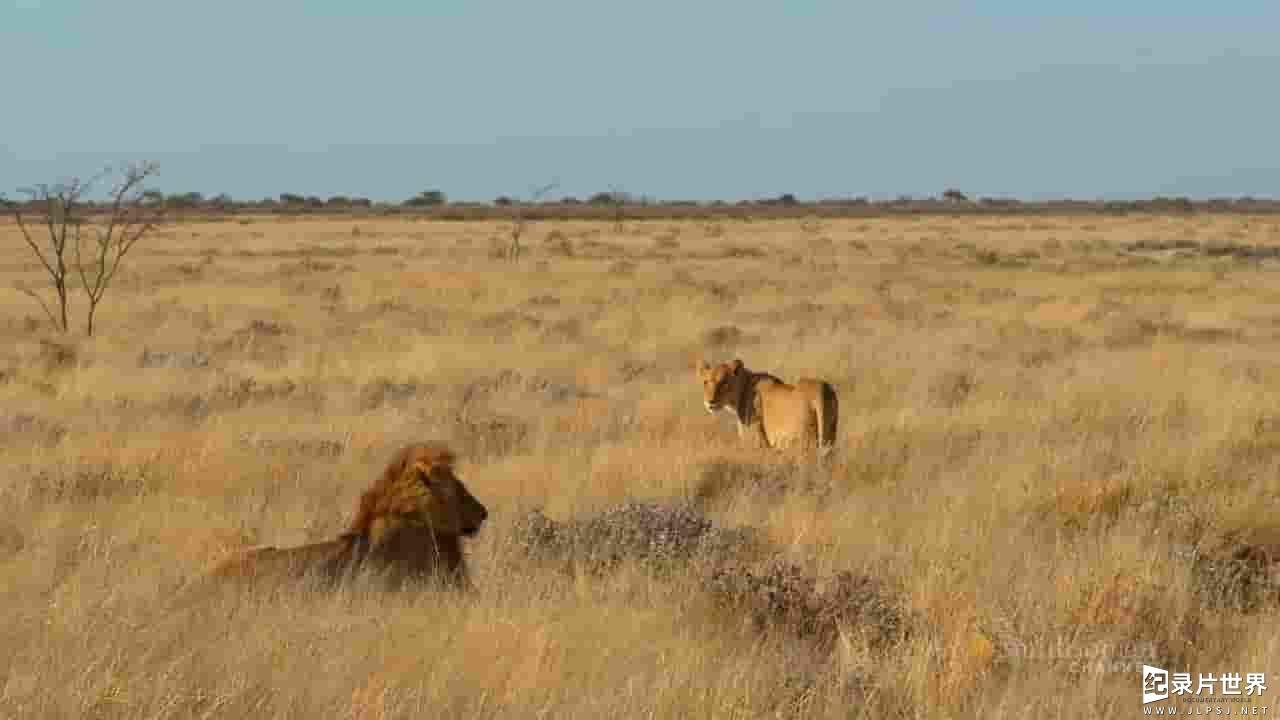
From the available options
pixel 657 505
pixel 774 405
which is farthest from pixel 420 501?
pixel 774 405

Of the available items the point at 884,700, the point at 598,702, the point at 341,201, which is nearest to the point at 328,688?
the point at 598,702

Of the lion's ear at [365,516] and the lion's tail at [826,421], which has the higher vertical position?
the lion's ear at [365,516]

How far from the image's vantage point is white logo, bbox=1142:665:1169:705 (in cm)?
451

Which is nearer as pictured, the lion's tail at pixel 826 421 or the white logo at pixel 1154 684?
the white logo at pixel 1154 684

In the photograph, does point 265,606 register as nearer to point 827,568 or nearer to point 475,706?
point 475,706

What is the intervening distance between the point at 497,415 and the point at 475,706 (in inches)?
305

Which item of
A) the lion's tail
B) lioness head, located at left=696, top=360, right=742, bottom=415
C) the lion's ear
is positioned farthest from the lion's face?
lioness head, located at left=696, top=360, right=742, bottom=415

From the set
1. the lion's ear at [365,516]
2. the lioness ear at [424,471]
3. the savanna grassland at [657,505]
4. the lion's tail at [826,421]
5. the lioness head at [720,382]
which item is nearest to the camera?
the savanna grassland at [657,505]

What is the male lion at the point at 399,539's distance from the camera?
5352 mm

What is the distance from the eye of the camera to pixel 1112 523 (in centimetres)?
758

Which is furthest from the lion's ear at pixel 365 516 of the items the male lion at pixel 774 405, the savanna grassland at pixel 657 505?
the male lion at pixel 774 405

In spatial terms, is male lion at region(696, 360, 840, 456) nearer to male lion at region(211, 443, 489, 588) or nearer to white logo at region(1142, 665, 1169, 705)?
male lion at region(211, 443, 489, 588)

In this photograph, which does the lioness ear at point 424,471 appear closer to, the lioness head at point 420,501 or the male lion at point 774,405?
the lioness head at point 420,501

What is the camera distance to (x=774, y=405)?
9930mm
